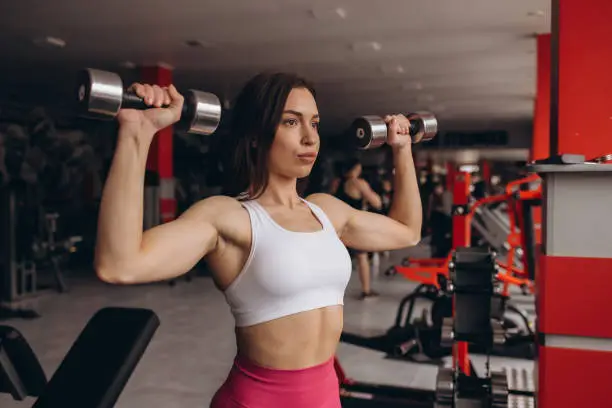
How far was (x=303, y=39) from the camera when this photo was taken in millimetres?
6551

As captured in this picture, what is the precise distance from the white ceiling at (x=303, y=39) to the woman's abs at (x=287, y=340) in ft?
14.4

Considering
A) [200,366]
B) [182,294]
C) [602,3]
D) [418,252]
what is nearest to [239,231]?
[602,3]

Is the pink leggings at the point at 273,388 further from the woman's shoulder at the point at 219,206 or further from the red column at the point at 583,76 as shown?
the red column at the point at 583,76

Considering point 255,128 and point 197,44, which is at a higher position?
point 197,44

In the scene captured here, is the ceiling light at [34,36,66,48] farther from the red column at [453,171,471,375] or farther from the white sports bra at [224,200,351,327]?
the white sports bra at [224,200,351,327]

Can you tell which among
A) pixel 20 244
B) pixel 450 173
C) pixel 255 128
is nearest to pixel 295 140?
pixel 255 128

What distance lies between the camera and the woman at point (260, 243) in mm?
959

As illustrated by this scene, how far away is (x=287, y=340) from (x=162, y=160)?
688cm

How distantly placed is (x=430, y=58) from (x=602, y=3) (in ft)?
18.0

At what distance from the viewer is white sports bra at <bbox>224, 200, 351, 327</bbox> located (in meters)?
1.12

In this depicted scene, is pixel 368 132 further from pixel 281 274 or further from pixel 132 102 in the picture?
pixel 132 102

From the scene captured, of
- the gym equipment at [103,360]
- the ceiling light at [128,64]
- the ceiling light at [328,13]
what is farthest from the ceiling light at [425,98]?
the gym equipment at [103,360]

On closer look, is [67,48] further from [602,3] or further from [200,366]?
[602,3]

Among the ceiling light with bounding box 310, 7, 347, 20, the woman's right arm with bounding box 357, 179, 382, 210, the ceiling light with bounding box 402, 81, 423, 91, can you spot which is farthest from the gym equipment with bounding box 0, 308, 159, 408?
the ceiling light with bounding box 402, 81, 423, 91
